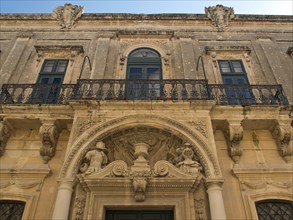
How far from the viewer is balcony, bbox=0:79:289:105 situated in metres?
8.09

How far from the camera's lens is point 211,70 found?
Answer: 985 cm

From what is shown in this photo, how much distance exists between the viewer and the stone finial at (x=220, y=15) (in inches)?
461

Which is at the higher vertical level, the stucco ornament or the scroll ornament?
the scroll ornament

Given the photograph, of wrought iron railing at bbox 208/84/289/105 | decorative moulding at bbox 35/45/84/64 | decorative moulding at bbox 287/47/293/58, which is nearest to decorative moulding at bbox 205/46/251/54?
decorative moulding at bbox 287/47/293/58

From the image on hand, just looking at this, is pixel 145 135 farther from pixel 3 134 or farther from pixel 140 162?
pixel 3 134

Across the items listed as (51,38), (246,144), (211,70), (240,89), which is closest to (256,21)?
(211,70)

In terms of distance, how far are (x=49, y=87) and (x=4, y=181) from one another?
10.0 ft

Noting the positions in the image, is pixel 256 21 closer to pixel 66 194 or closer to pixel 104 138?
pixel 104 138

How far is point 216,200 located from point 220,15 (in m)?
8.65

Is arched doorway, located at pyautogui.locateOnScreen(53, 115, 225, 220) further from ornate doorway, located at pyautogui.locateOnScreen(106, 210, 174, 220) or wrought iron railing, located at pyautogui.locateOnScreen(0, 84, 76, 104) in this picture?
wrought iron railing, located at pyautogui.locateOnScreen(0, 84, 76, 104)

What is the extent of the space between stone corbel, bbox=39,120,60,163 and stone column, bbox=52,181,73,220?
1.32 m

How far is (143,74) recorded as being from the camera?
9.76 meters

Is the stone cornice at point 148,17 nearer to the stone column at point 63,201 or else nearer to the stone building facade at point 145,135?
the stone building facade at point 145,135

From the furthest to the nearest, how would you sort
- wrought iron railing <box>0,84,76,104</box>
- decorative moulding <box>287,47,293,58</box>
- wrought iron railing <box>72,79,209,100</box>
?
1. decorative moulding <box>287,47,293,58</box>
2. wrought iron railing <box>0,84,76,104</box>
3. wrought iron railing <box>72,79,209,100</box>
